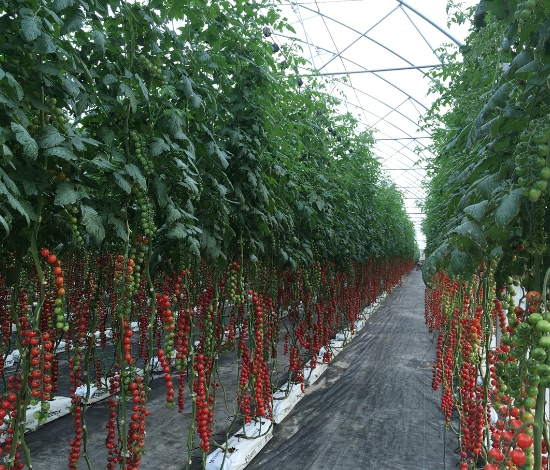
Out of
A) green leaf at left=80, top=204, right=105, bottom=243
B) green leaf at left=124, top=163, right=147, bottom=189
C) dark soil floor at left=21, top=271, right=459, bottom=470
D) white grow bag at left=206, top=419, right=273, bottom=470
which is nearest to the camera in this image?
green leaf at left=80, top=204, right=105, bottom=243

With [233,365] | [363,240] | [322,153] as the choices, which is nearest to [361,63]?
[363,240]

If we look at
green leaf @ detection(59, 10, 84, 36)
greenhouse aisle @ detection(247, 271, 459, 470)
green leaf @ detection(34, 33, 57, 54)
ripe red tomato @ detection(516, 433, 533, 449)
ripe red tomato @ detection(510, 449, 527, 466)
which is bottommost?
greenhouse aisle @ detection(247, 271, 459, 470)

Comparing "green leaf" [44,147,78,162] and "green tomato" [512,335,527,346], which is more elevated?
"green leaf" [44,147,78,162]

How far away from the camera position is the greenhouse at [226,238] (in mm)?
1487

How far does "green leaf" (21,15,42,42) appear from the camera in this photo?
1.49 meters

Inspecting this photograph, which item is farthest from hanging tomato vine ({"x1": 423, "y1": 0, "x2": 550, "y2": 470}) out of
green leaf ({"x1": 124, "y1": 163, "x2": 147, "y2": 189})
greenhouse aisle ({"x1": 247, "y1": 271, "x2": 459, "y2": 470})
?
greenhouse aisle ({"x1": 247, "y1": 271, "x2": 459, "y2": 470})

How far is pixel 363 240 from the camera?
9086 mm

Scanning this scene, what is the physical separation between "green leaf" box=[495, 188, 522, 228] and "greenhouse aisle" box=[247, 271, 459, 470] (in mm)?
A: 3549

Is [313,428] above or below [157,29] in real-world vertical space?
below

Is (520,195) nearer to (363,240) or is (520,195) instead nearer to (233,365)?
(233,365)

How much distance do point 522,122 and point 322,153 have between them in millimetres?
4577

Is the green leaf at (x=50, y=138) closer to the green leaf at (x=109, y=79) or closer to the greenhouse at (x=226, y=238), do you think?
the greenhouse at (x=226, y=238)

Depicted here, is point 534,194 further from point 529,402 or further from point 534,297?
point 529,402

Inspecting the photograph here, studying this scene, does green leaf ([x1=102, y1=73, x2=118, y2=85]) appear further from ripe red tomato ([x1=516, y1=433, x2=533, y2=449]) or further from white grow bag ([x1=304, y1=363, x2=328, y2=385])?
white grow bag ([x1=304, y1=363, x2=328, y2=385])
